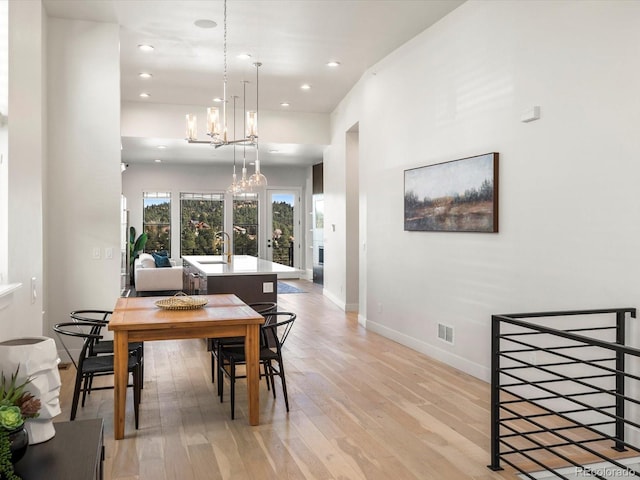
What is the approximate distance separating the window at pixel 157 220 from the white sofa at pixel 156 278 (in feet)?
9.04

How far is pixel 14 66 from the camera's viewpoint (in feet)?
10.7

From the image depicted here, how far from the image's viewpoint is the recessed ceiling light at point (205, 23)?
527 cm

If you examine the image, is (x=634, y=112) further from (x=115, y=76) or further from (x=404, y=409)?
(x=115, y=76)

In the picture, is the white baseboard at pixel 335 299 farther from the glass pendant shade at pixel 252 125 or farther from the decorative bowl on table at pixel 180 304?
the decorative bowl on table at pixel 180 304

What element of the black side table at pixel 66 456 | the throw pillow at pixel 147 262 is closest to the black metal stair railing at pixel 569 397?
the black side table at pixel 66 456

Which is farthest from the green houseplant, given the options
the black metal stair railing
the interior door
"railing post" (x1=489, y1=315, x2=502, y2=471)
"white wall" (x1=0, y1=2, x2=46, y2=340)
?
"railing post" (x1=489, y1=315, x2=502, y2=471)

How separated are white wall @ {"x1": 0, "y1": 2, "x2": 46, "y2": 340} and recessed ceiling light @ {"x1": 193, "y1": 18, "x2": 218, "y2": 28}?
1689mm

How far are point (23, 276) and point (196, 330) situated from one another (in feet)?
3.93

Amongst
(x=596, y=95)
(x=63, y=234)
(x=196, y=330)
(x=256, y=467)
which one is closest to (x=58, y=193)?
(x=63, y=234)

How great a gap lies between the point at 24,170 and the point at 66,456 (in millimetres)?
2578

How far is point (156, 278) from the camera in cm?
958

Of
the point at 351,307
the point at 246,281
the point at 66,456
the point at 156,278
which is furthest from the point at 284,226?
the point at 66,456

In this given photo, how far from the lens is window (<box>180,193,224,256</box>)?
41.6 feet

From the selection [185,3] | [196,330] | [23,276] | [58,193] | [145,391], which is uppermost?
[185,3]
